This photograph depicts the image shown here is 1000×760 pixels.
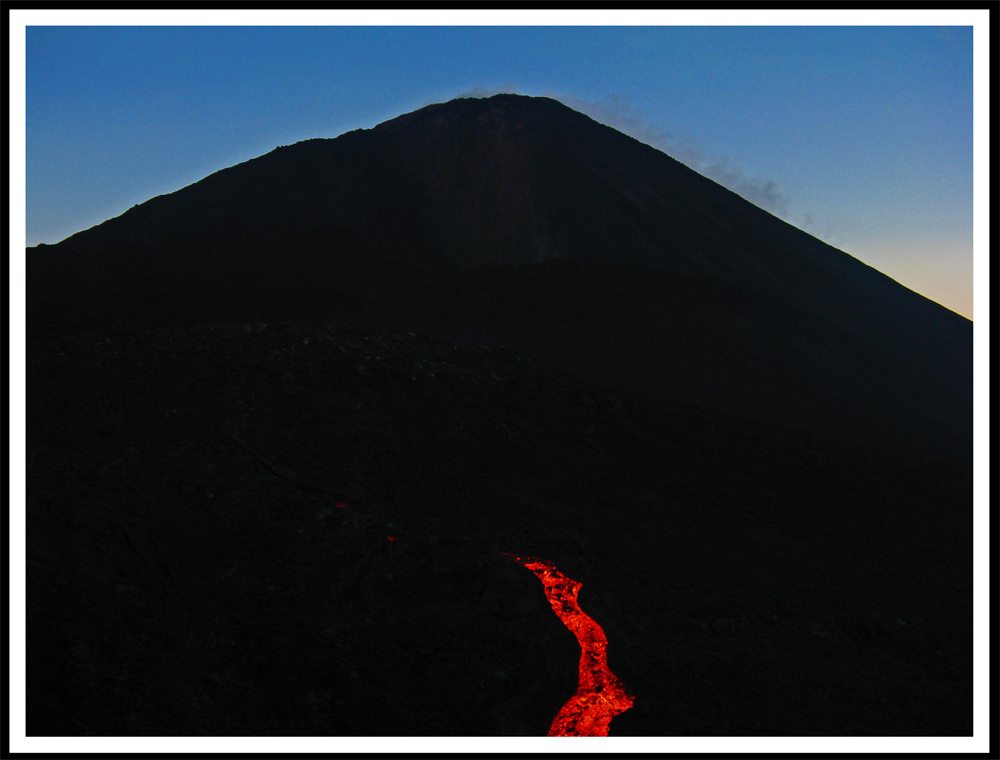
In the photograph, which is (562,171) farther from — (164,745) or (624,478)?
(164,745)

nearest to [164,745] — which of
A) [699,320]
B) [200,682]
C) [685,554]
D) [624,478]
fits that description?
[200,682]

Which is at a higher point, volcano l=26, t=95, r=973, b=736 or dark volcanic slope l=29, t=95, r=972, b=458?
dark volcanic slope l=29, t=95, r=972, b=458

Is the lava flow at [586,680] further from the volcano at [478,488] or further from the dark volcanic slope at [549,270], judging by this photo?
the dark volcanic slope at [549,270]

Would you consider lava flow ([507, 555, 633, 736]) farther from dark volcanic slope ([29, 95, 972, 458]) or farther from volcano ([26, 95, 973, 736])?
dark volcanic slope ([29, 95, 972, 458])

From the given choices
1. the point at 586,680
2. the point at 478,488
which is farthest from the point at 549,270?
the point at 586,680

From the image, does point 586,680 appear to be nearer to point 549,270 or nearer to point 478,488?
point 478,488

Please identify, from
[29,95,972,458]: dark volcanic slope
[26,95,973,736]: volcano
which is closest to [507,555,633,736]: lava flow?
[26,95,973,736]: volcano
